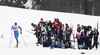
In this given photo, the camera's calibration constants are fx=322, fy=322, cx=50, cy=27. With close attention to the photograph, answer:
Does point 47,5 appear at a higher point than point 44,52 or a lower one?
higher

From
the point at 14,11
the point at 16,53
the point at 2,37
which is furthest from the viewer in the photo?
the point at 14,11

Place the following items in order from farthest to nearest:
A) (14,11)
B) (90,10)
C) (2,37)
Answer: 1. (90,10)
2. (14,11)
3. (2,37)

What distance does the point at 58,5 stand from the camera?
128 ft

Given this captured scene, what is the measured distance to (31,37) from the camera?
76.2ft

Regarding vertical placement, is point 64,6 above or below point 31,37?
above

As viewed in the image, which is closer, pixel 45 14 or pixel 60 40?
pixel 60 40

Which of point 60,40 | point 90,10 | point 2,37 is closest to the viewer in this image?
point 60,40

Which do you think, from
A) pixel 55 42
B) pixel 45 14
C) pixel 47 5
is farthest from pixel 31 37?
pixel 47 5

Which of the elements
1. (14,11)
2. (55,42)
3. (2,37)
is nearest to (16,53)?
(55,42)

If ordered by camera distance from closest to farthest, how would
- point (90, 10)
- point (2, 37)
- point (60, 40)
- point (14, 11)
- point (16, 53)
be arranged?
point (16, 53)
point (60, 40)
point (2, 37)
point (14, 11)
point (90, 10)

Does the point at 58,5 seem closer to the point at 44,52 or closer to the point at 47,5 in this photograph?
the point at 47,5

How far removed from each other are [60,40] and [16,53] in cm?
367

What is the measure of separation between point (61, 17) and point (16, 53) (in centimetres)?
1420

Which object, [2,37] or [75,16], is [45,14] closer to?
[75,16]
